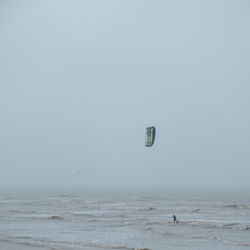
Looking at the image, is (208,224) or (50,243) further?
(208,224)

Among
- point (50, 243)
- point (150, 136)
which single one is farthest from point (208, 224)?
point (50, 243)

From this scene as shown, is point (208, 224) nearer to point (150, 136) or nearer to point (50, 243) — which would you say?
point (150, 136)

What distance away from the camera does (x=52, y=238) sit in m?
27.4

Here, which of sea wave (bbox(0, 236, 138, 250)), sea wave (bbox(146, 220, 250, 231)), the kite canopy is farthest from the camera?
the kite canopy

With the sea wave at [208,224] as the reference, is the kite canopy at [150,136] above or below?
above

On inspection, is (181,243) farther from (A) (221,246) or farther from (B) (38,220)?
(B) (38,220)

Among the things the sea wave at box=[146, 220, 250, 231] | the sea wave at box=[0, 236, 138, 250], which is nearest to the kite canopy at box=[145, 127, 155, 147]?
the sea wave at box=[146, 220, 250, 231]

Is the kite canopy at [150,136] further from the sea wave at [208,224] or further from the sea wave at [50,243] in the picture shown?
the sea wave at [50,243]

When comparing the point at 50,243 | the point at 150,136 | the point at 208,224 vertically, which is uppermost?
the point at 150,136

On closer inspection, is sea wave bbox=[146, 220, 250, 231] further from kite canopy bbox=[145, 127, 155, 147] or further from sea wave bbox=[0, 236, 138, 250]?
sea wave bbox=[0, 236, 138, 250]

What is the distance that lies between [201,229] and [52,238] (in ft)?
30.4

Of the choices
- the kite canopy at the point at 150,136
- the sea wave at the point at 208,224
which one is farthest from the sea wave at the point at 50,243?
the kite canopy at the point at 150,136

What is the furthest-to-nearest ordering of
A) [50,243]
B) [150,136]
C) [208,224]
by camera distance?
[150,136]
[208,224]
[50,243]

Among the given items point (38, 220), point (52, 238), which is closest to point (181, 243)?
point (52, 238)
